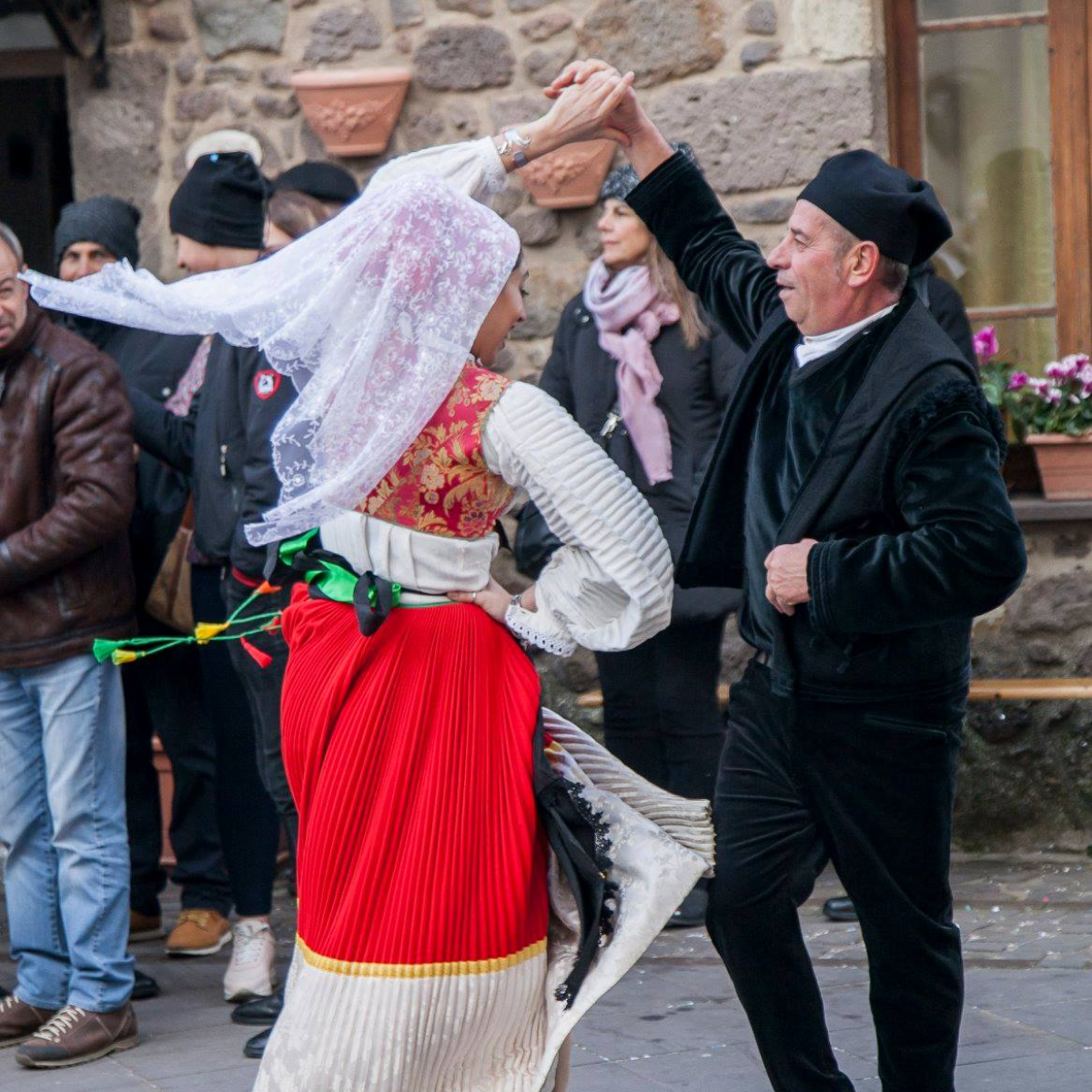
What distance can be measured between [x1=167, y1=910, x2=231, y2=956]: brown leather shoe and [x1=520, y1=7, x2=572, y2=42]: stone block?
9.81 feet

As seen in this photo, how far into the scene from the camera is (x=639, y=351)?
5.14m

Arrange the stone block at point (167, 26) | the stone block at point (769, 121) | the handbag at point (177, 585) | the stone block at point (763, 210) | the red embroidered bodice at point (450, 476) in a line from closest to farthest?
the red embroidered bodice at point (450, 476)
the handbag at point (177, 585)
the stone block at point (769, 121)
the stone block at point (763, 210)
the stone block at point (167, 26)

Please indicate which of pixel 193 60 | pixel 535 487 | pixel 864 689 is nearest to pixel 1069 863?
pixel 864 689

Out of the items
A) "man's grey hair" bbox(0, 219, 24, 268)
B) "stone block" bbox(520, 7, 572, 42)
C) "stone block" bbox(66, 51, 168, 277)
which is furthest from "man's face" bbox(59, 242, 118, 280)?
"stone block" bbox(520, 7, 572, 42)

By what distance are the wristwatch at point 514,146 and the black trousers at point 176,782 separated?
235 centimetres

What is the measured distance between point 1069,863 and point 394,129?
325cm

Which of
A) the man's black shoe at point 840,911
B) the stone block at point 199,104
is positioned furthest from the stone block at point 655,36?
the man's black shoe at point 840,911

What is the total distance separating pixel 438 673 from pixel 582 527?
0.36 metres

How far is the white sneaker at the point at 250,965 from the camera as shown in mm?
4617

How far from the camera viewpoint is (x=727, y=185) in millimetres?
5992

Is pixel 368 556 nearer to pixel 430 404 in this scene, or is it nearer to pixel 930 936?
pixel 430 404

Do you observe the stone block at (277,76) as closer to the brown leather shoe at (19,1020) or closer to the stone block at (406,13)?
the stone block at (406,13)

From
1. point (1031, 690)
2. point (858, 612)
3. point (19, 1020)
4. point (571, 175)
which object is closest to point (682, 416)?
point (571, 175)

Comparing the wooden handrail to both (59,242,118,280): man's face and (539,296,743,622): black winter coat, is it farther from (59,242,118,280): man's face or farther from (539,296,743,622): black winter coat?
(59,242,118,280): man's face
